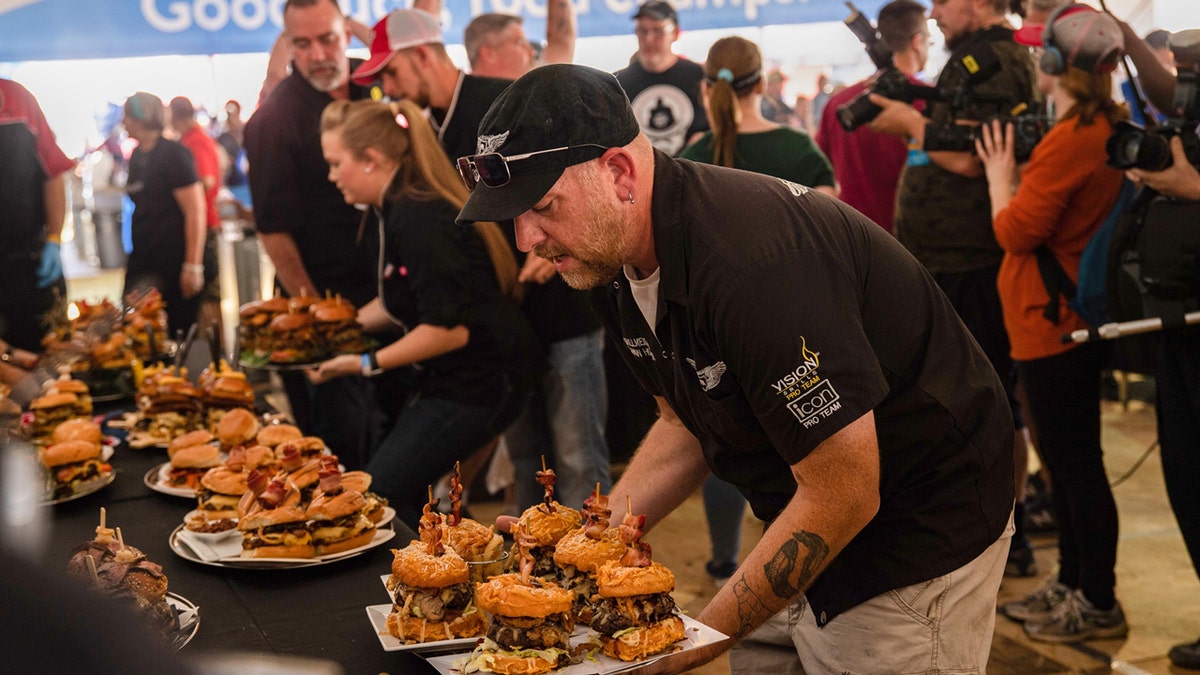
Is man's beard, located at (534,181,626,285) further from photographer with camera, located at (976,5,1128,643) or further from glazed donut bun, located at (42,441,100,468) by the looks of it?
photographer with camera, located at (976,5,1128,643)

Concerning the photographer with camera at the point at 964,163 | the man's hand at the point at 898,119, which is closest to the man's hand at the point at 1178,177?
the photographer with camera at the point at 964,163

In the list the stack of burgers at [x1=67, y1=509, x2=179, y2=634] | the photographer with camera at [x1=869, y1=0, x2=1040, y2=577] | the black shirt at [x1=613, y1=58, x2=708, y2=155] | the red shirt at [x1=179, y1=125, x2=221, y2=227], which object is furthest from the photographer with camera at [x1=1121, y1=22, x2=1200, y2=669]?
the red shirt at [x1=179, y1=125, x2=221, y2=227]

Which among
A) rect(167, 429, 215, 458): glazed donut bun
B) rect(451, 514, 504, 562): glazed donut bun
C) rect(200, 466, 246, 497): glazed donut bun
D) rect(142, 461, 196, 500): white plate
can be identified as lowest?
rect(142, 461, 196, 500): white plate

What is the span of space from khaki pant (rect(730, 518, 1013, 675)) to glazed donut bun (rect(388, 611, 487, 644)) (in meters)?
0.63

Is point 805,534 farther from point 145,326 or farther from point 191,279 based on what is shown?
point 191,279

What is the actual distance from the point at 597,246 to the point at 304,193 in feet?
11.1

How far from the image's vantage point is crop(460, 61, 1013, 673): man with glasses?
1.57 meters

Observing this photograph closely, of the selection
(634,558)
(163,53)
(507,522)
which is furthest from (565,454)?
(163,53)

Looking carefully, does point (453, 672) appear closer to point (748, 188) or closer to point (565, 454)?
point (748, 188)

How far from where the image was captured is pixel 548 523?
1.82 m

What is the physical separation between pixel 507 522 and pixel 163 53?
5.15 metres

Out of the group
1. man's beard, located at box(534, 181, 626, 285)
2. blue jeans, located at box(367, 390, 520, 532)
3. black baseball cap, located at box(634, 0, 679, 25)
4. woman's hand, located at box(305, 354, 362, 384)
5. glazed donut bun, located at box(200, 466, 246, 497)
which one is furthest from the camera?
black baseball cap, located at box(634, 0, 679, 25)

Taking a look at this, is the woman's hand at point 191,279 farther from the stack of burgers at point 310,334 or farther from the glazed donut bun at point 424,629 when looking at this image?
the glazed donut bun at point 424,629

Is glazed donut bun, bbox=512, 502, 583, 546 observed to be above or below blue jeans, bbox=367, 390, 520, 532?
above
